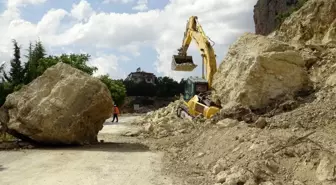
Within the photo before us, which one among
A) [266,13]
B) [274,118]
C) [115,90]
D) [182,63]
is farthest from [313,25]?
[266,13]

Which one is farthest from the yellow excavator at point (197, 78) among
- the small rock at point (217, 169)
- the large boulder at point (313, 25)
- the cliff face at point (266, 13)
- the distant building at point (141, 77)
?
the distant building at point (141, 77)

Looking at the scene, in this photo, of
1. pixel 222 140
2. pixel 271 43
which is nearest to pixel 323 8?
pixel 271 43

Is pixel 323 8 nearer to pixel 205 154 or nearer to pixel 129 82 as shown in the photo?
pixel 205 154

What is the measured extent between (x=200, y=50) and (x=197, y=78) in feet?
4.48

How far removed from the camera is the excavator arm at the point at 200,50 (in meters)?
18.7

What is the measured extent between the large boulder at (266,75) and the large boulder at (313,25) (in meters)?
3.26

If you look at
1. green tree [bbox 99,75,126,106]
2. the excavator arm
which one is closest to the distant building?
green tree [bbox 99,75,126,106]

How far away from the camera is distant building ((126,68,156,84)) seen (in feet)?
237

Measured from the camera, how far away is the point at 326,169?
639 cm

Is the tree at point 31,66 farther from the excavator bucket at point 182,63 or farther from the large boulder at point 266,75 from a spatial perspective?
the large boulder at point 266,75

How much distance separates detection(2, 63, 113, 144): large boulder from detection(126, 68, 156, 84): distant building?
5732 cm

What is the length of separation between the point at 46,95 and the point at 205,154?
583cm

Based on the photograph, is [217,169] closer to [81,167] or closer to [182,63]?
[81,167]

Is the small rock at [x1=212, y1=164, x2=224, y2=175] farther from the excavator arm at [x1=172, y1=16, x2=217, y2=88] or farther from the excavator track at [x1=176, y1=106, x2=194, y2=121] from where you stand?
the excavator arm at [x1=172, y1=16, x2=217, y2=88]
